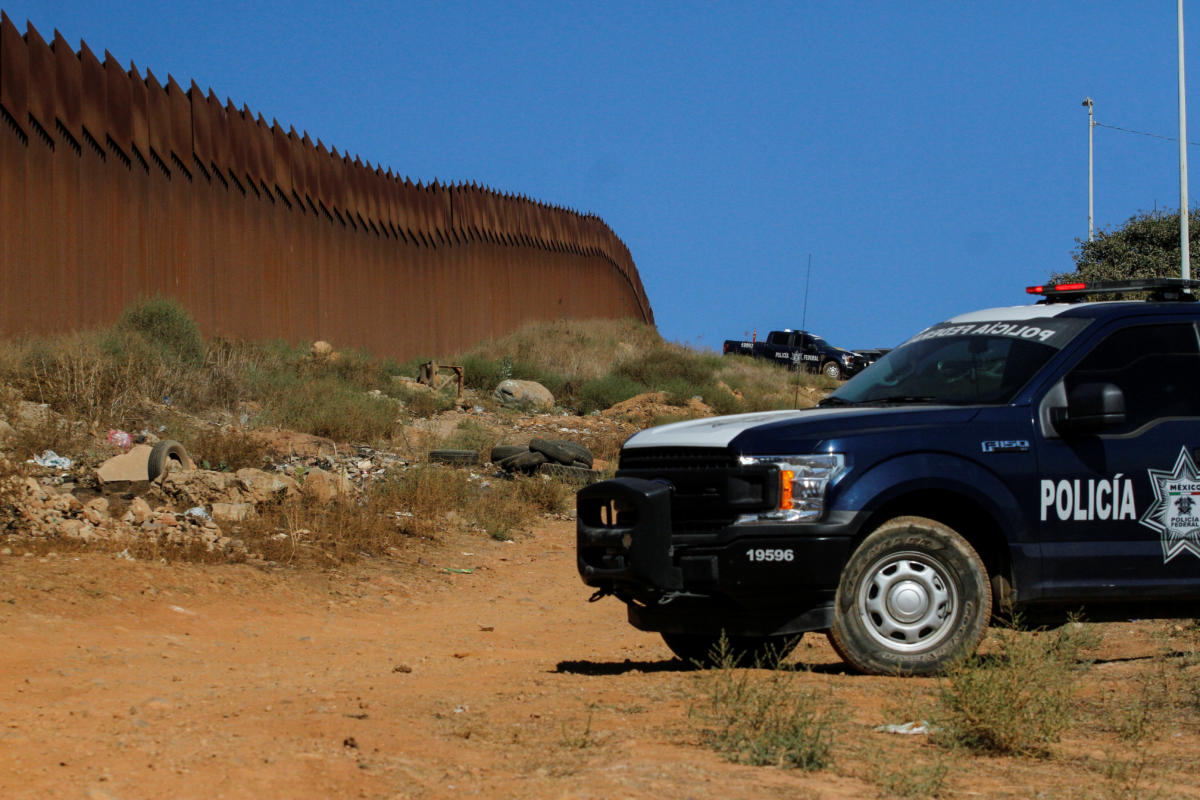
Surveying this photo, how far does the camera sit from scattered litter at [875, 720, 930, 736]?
5682mm

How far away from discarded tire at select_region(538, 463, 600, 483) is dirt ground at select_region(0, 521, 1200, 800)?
625 cm

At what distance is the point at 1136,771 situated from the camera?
16.6 feet

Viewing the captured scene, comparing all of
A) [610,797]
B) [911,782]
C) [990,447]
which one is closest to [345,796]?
[610,797]

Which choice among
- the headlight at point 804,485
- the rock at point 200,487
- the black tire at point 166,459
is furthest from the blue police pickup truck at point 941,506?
the black tire at point 166,459

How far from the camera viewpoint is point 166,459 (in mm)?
13164

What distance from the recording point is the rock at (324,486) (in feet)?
45.0

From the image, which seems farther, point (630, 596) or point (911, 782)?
point (630, 596)

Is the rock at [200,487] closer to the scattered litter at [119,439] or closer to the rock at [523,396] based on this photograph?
the scattered litter at [119,439]

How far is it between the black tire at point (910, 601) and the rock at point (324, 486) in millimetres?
8031

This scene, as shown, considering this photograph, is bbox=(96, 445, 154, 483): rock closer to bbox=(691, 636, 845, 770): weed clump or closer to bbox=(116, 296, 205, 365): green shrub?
bbox=(116, 296, 205, 365): green shrub

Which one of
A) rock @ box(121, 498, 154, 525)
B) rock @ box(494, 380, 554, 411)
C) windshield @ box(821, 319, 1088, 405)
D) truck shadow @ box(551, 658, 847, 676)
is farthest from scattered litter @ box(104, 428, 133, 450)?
rock @ box(494, 380, 554, 411)

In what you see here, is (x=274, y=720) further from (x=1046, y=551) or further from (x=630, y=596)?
(x=1046, y=551)

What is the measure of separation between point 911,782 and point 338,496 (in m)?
9.89

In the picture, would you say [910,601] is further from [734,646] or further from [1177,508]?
[1177,508]
